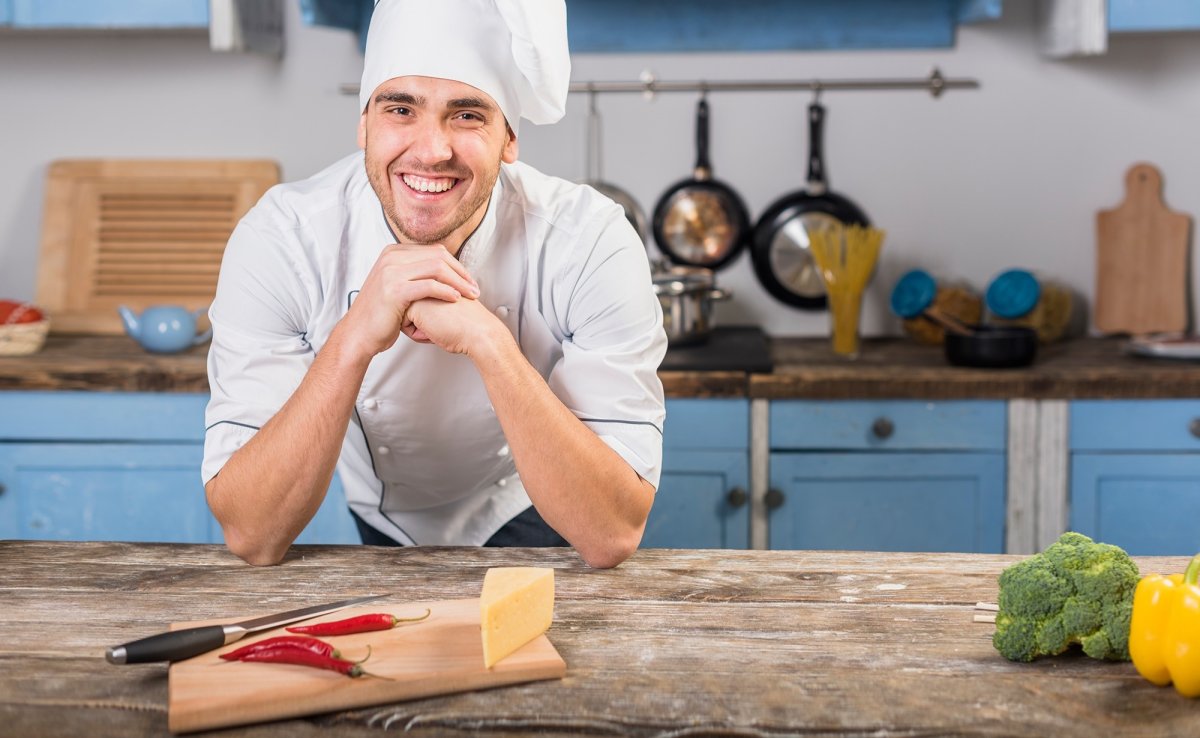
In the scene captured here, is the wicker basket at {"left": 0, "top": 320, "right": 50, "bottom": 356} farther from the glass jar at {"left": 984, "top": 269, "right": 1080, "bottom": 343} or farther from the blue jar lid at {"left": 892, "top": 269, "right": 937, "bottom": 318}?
the glass jar at {"left": 984, "top": 269, "right": 1080, "bottom": 343}

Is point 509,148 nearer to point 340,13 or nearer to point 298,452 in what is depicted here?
point 298,452

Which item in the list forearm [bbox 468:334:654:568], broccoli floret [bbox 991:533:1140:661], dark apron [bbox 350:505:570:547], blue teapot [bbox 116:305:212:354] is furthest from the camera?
blue teapot [bbox 116:305:212:354]

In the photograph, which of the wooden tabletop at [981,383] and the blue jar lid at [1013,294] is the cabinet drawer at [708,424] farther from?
the blue jar lid at [1013,294]

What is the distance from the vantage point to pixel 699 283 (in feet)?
9.40

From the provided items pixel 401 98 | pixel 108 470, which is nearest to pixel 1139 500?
pixel 401 98

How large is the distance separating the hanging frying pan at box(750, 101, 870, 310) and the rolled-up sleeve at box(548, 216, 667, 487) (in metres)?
1.51

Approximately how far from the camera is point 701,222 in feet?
10.5

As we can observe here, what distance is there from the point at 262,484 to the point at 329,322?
0.31 meters

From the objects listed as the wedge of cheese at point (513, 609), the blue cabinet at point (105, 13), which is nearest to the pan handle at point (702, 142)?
the blue cabinet at point (105, 13)

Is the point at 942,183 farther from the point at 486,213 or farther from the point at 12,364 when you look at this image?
the point at 12,364

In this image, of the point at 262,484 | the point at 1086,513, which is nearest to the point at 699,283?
the point at 1086,513

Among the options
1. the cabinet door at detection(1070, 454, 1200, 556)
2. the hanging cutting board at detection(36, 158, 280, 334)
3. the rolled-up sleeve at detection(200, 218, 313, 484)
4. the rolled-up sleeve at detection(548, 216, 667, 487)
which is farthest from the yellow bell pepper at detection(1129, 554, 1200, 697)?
the hanging cutting board at detection(36, 158, 280, 334)

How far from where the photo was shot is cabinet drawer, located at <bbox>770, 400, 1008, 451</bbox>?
2645mm

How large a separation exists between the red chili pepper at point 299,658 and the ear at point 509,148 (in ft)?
2.64
